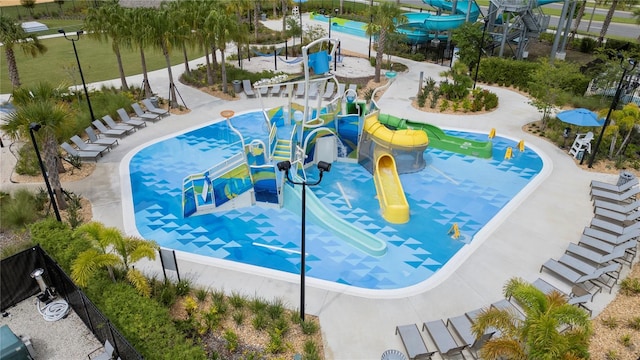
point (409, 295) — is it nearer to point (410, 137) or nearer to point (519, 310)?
point (519, 310)

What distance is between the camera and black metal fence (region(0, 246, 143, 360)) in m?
11.7

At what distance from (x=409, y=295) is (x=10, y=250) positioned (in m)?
13.0

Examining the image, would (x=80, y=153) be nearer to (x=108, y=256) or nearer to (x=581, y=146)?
(x=108, y=256)

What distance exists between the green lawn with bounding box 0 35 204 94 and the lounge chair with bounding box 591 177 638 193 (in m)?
26.3

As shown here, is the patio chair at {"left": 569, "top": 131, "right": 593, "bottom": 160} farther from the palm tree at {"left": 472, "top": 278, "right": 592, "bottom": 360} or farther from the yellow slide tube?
the palm tree at {"left": 472, "top": 278, "right": 592, "bottom": 360}

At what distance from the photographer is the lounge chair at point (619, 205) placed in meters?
16.9

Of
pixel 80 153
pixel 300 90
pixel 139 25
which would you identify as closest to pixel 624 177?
pixel 300 90

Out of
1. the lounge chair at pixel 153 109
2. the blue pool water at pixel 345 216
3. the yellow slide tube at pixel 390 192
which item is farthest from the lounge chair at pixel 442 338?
the lounge chair at pixel 153 109

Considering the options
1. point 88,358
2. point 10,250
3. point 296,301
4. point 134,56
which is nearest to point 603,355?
point 296,301

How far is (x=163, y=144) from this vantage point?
2389 centimetres

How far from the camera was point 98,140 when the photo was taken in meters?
22.9

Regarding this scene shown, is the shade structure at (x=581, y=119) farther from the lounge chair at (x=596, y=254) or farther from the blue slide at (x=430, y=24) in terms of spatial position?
the blue slide at (x=430, y=24)

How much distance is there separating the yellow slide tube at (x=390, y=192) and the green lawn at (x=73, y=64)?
1828cm

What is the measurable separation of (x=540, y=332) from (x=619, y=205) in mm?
12061
